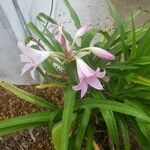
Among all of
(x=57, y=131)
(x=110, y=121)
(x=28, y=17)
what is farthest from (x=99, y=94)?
(x=28, y=17)

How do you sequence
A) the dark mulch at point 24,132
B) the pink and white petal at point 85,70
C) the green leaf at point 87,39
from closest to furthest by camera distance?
the pink and white petal at point 85,70 → the green leaf at point 87,39 → the dark mulch at point 24,132

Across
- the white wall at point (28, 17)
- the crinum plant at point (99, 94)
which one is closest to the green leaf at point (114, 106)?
the crinum plant at point (99, 94)

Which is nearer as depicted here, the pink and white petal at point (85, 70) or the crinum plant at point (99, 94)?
the pink and white petal at point (85, 70)

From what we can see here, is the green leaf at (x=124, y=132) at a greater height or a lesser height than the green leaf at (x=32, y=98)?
lesser

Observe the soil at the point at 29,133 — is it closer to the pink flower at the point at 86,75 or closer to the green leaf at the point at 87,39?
the green leaf at the point at 87,39

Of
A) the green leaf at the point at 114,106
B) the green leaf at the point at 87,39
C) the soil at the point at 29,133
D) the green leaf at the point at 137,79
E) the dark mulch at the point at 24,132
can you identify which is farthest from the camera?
the dark mulch at the point at 24,132

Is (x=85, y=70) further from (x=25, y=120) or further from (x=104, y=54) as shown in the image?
(x=25, y=120)
